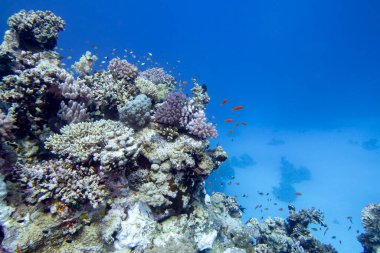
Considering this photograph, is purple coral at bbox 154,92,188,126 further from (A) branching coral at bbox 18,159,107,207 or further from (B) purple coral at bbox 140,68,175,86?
(B) purple coral at bbox 140,68,175,86

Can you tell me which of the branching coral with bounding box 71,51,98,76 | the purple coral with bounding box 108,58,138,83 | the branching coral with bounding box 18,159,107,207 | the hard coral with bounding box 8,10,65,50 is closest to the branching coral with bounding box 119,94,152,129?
the purple coral with bounding box 108,58,138,83

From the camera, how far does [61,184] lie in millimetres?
4312

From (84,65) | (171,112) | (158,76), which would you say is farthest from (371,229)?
(84,65)

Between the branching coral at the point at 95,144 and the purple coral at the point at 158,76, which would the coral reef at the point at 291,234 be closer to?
the purple coral at the point at 158,76

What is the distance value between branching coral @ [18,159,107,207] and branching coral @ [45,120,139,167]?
301 millimetres

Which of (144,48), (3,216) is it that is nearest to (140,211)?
(3,216)

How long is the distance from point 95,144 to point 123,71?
3.64m

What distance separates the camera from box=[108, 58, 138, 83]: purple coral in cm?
779

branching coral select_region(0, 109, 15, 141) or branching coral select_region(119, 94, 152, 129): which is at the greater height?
A: branching coral select_region(119, 94, 152, 129)

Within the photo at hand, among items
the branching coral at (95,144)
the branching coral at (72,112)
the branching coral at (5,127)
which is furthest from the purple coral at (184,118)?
the branching coral at (5,127)

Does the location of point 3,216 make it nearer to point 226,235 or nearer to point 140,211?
point 140,211

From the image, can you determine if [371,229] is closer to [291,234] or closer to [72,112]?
[291,234]

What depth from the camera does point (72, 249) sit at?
4.10 m

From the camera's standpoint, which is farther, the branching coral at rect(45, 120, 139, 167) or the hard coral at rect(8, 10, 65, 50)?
the hard coral at rect(8, 10, 65, 50)
